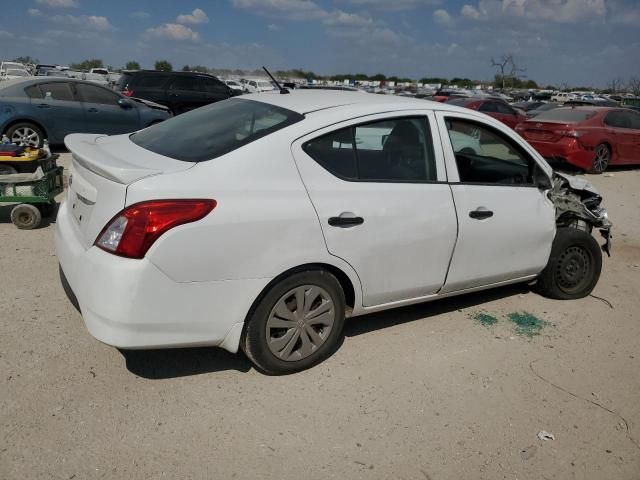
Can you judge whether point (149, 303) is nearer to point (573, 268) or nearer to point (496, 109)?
point (573, 268)

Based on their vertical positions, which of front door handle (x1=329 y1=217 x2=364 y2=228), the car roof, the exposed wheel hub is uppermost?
the car roof

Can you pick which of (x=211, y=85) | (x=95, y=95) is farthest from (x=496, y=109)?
(x=95, y=95)

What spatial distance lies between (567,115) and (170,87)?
10407 millimetres

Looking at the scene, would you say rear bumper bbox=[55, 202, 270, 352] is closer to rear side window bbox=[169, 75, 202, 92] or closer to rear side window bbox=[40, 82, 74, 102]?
rear side window bbox=[40, 82, 74, 102]

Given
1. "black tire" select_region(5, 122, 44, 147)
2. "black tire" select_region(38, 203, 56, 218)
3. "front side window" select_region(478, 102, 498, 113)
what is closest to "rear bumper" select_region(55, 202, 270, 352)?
"black tire" select_region(38, 203, 56, 218)

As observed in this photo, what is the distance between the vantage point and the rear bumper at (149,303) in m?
2.70

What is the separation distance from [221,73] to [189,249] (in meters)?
60.7

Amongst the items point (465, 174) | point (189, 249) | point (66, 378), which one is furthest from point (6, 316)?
point (465, 174)

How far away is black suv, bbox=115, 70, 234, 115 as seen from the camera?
50.2 feet

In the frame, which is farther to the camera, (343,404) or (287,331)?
(287,331)

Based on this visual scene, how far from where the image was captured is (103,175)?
2955mm

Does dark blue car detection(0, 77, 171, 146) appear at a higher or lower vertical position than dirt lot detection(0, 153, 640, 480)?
higher

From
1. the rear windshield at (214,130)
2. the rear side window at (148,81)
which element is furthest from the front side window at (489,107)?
the rear windshield at (214,130)

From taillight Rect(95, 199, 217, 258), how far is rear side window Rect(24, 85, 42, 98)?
9351mm
